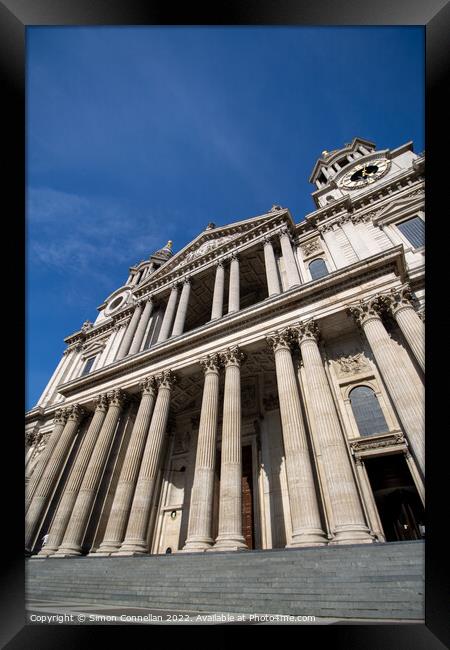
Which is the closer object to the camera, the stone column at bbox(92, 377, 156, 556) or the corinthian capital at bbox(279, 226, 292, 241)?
the stone column at bbox(92, 377, 156, 556)

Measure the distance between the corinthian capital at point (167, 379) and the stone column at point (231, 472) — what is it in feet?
12.3

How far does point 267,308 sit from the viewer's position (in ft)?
50.6

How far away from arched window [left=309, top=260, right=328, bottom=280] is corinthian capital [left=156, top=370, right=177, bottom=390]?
10.2 meters

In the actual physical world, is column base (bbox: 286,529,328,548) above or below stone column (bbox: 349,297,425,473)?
below

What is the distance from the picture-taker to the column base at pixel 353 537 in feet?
27.9

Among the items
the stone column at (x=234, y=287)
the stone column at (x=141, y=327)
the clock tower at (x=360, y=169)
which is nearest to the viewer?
the stone column at (x=234, y=287)

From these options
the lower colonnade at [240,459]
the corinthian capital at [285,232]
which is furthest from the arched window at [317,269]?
the lower colonnade at [240,459]

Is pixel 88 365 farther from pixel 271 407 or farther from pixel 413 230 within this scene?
pixel 413 230

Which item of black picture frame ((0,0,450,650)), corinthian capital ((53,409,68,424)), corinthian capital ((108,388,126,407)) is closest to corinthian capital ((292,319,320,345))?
black picture frame ((0,0,450,650))

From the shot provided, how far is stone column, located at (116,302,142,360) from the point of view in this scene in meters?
22.5

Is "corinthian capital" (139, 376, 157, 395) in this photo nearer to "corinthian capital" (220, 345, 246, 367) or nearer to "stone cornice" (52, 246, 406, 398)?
"stone cornice" (52, 246, 406, 398)

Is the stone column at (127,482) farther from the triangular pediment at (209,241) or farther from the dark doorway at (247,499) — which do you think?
the triangular pediment at (209,241)
